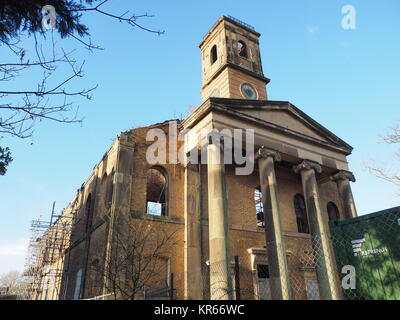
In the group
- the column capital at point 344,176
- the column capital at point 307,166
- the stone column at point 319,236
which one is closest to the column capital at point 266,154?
the column capital at point 307,166

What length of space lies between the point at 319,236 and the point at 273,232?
248 centimetres

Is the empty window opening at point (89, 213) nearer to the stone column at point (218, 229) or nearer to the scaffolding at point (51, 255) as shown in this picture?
the scaffolding at point (51, 255)

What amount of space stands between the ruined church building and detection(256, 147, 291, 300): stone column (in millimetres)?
42

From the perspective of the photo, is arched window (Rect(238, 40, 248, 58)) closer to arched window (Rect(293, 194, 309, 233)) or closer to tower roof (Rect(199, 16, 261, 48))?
tower roof (Rect(199, 16, 261, 48))

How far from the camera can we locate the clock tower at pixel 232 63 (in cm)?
2145

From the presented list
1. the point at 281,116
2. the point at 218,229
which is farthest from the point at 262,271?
the point at 281,116

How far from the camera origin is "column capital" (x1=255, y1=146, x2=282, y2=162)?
1465 cm

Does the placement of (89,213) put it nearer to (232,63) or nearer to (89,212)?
(89,212)

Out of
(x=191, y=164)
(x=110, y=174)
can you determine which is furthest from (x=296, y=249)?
(x=110, y=174)

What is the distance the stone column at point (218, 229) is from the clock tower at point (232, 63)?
858 cm

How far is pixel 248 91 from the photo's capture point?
21.9 metres

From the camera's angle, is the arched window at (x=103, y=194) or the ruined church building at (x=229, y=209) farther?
the arched window at (x=103, y=194)

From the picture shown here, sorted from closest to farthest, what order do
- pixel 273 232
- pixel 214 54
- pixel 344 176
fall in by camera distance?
pixel 273 232
pixel 344 176
pixel 214 54
